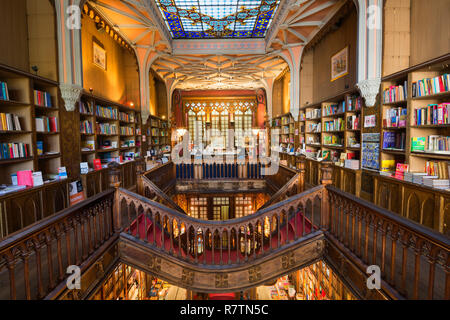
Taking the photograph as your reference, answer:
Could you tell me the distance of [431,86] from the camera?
348cm

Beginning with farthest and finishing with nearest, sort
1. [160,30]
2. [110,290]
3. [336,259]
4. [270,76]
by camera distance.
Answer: [270,76] → [160,30] → [110,290] → [336,259]

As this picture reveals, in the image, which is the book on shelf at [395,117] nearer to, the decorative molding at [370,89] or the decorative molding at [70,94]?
the decorative molding at [370,89]

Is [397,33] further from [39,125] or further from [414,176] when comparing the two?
[39,125]

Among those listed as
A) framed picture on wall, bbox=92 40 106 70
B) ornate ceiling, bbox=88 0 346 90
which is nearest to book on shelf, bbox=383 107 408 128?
ornate ceiling, bbox=88 0 346 90

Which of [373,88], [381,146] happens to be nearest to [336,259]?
[381,146]

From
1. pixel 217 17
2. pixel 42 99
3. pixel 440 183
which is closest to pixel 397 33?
pixel 440 183

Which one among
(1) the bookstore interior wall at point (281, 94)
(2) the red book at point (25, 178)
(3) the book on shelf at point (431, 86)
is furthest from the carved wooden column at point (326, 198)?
(1) the bookstore interior wall at point (281, 94)

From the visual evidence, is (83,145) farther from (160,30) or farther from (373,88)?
(373,88)

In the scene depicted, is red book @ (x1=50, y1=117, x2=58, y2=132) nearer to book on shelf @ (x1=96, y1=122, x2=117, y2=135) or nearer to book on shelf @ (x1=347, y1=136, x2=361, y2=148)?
book on shelf @ (x1=96, y1=122, x2=117, y2=135)

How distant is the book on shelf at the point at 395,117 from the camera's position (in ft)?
13.1

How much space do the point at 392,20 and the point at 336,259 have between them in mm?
4387

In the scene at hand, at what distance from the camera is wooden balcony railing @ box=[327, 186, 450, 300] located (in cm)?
177

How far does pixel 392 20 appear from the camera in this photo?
4.25 m

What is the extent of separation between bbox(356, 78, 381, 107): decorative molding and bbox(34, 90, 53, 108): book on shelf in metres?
6.02
